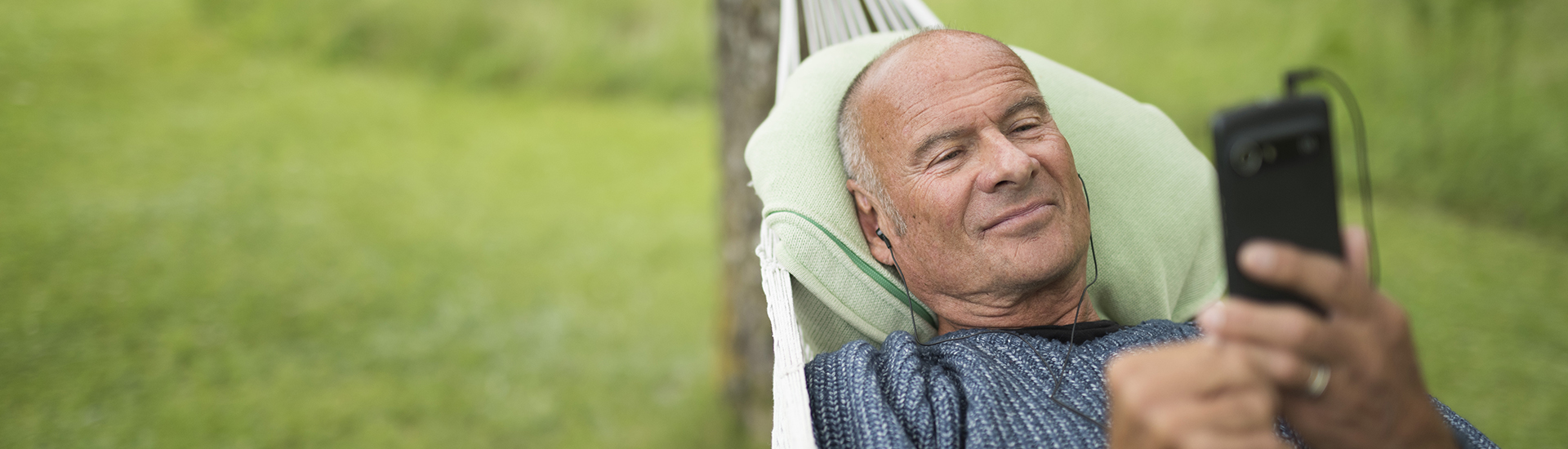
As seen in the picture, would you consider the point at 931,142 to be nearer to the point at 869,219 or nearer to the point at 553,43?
the point at 869,219

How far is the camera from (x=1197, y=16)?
427 centimetres

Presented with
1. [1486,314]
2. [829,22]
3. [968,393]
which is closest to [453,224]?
[829,22]

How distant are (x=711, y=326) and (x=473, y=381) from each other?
40.5 inches

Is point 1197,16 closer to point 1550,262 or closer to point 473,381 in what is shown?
point 1550,262

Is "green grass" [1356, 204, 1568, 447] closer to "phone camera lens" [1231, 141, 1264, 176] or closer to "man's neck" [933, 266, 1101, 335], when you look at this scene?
"man's neck" [933, 266, 1101, 335]

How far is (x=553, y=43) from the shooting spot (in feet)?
18.6

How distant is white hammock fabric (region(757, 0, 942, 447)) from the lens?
137 centimetres

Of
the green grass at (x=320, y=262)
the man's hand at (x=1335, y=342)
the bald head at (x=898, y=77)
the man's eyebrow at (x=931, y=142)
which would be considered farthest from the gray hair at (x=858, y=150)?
the green grass at (x=320, y=262)

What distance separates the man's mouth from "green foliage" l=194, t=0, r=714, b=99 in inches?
168

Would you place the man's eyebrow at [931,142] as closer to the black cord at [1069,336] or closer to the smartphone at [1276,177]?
the black cord at [1069,336]

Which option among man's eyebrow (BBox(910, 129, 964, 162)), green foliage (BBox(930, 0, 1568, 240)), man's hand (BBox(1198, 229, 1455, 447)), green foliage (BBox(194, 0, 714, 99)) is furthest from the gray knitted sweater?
green foliage (BBox(194, 0, 714, 99))

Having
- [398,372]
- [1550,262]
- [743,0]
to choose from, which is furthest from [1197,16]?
[398,372]

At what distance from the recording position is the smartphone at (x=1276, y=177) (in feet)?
2.51

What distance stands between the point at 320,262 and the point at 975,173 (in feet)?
10.7
